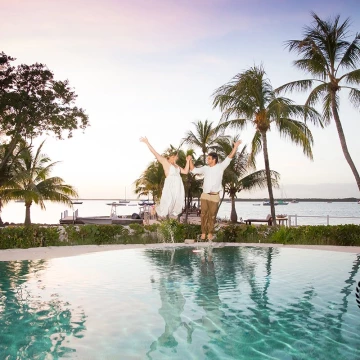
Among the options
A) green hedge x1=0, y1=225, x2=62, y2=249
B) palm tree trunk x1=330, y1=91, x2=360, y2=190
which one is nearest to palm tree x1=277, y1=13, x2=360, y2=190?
palm tree trunk x1=330, y1=91, x2=360, y2=190

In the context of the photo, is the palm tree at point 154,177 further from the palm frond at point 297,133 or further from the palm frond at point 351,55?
the palm frond at point 351,55

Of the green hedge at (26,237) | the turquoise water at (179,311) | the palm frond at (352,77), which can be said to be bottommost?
the turquoise water at (179,311)

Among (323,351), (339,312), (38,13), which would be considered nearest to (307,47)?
(38,13)

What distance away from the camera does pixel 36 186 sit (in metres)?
29.1

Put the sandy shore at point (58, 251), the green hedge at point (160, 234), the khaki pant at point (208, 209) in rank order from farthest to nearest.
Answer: the green hedge at point (160, 234) < the sandy shore at point (58, 251) < the khaki pant at point (208, 209)

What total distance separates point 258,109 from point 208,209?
14387mm

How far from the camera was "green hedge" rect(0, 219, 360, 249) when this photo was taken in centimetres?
1388

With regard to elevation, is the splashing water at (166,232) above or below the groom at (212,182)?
below

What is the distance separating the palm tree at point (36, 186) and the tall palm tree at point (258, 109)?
43.8 feet

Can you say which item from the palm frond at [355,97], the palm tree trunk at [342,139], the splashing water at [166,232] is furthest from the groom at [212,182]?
the palm frond at [355,97]

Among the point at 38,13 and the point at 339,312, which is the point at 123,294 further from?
the point at 38,13

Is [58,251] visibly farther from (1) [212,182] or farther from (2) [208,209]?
(1) [212,182]

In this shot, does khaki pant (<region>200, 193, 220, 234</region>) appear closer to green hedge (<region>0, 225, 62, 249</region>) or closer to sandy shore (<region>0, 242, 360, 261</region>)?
sandy shore (<region>0, 242, 360, 261</region>)

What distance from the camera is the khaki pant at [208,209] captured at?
395 inches
